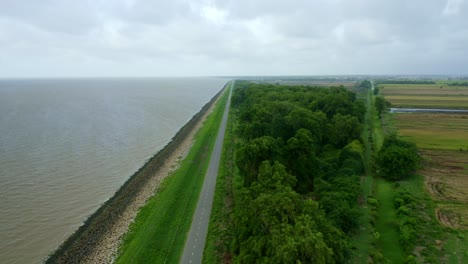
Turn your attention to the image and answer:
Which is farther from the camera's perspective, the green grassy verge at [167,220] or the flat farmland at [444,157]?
the flat farmland at [444,157]

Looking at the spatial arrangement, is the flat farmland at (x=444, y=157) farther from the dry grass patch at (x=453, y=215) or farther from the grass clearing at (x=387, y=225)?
the grass clearing at (x=387, y=225)

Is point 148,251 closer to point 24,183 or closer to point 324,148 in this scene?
point 24,183

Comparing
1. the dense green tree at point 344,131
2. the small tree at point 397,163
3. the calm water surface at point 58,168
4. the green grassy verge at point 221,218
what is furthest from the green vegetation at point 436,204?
the calm water surface at point 58,168

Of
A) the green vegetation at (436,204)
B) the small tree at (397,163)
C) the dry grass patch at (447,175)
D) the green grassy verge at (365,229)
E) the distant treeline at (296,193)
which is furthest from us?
the small tree at (397,163)

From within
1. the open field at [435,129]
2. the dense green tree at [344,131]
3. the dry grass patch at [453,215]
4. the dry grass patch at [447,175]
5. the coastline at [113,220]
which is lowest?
the coastline at [113,220]

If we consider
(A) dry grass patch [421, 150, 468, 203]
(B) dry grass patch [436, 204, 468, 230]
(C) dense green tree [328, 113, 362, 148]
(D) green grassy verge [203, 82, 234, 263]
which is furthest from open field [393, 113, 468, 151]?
(D) green grassy verge [203, 82, 234, 263]

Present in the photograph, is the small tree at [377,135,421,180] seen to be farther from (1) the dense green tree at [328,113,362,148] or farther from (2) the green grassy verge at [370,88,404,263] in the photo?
(1) the dense green tree at [328,113,362,148]
